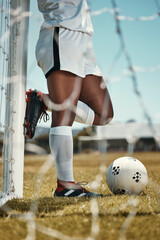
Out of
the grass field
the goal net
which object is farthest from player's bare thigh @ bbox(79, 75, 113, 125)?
the grass field

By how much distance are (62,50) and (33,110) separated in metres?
0.54

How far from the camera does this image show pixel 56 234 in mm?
1187

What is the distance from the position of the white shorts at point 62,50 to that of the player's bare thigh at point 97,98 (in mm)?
142

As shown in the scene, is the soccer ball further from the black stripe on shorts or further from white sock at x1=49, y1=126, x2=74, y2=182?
the black stripe on shorts

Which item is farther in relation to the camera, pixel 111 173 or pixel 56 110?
pixel 111 173

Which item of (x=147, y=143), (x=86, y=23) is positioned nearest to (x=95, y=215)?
(x=86, y=23)

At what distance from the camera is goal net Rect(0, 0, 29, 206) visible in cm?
224

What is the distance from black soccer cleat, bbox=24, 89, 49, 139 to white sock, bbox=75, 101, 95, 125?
29 centimetres

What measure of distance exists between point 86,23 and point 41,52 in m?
0.41

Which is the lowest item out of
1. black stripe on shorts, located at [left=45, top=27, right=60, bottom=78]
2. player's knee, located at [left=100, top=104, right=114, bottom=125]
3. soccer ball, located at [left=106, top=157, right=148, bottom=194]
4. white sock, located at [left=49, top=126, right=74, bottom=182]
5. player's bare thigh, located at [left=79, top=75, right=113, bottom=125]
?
soccer ball, located at [left=106, top=157, right=148, bottom=194]

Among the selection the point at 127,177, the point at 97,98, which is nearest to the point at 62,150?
the point at 97,98

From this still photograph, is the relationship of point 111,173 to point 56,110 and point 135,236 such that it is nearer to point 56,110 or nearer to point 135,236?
point 56,110

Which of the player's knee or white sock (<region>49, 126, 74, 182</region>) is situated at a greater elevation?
the player's knee

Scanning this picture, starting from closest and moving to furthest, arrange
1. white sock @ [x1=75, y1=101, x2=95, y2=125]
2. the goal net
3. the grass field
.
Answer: the grass field < the goal net < white sock @ [x1=75, y1=101, x2=95, y2=125]
